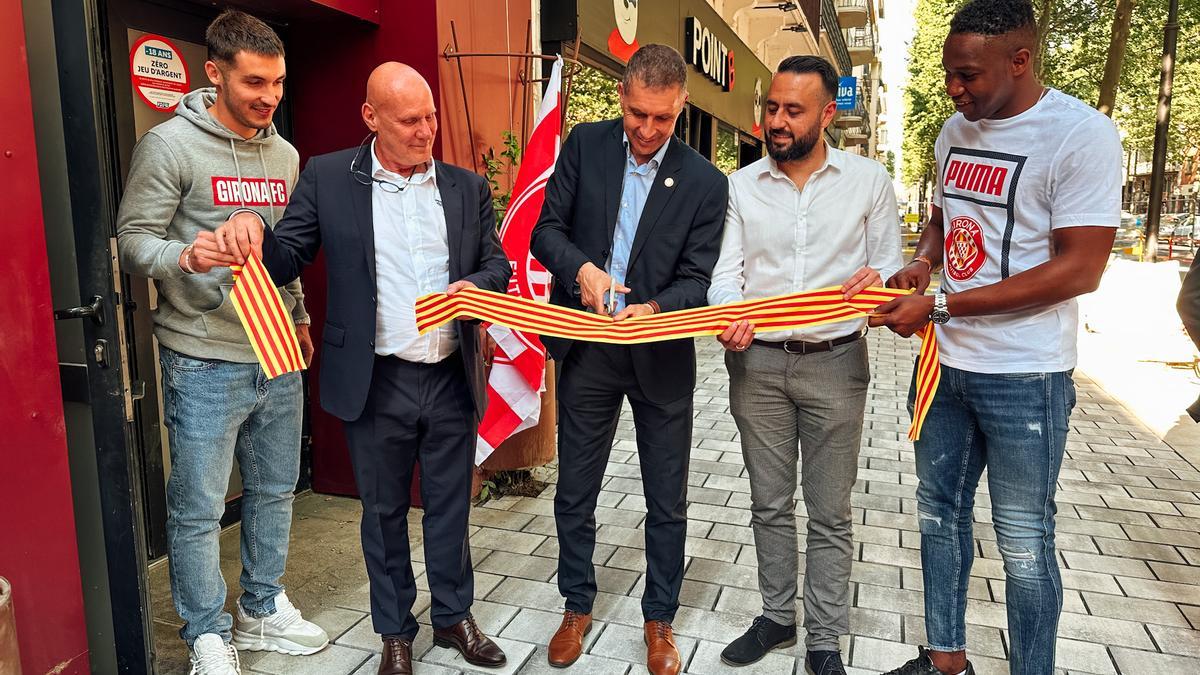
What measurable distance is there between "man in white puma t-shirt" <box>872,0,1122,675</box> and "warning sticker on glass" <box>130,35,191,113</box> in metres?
3.50

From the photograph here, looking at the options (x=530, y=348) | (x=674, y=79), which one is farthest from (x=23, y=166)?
(x=530, y=348)

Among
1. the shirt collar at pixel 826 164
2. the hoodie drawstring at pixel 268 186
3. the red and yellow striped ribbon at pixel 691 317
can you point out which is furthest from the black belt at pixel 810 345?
the hoodie drawstring at pixel 268 186

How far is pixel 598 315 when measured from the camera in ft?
10.4

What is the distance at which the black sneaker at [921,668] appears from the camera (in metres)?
3.25

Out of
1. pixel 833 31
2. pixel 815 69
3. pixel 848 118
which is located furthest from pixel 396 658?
pixel 848 118

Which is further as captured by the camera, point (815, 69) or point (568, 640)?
point (568, 640)

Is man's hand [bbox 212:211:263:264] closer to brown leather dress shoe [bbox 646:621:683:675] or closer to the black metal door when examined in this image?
the black metal door

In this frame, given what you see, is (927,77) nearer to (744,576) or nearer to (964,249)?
(744,576)

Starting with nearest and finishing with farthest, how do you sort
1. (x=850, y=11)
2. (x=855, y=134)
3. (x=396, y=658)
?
(x=396, y=658), (x=850, y=11), (x=855, y=134)

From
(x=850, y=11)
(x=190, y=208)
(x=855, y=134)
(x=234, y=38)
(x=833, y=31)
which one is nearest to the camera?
(x=234, y=38)

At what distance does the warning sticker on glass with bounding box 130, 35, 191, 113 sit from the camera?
411cm

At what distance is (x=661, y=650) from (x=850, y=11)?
116ft

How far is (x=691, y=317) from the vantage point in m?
3.15

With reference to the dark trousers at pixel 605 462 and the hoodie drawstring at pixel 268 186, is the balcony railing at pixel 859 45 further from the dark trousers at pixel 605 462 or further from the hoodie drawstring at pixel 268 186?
the hoodie drawstring at pixel 268 186
